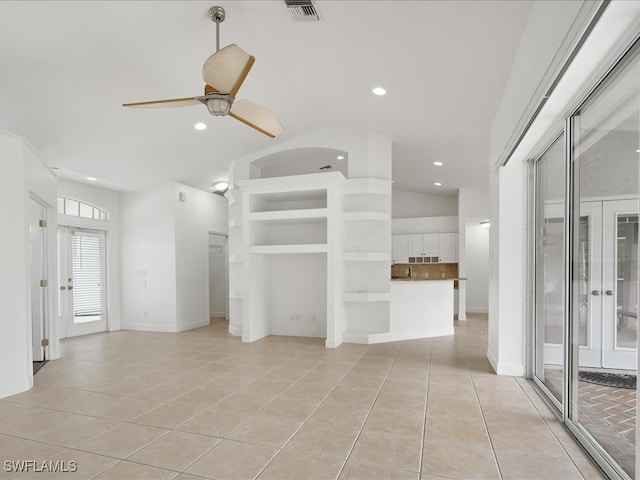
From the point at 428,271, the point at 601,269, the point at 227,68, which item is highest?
the point at 227,68

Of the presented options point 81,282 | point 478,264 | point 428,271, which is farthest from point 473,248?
point 81,282

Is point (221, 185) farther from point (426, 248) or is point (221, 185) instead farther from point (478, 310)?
point (478, 310)

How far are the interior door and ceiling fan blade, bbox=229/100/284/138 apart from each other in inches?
132

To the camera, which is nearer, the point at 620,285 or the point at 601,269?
the point at 620,285

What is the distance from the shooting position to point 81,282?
7.05m

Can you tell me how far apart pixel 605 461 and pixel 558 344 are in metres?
1.16

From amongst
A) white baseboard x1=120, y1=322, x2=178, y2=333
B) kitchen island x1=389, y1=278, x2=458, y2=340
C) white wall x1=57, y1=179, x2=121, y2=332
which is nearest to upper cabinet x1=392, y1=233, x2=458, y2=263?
kitchen island x1=389, y1=278, x2=458, y2=340

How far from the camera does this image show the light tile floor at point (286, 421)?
2.39 m

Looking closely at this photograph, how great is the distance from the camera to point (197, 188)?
817 cm

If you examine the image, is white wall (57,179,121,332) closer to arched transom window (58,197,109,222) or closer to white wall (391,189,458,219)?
arched transom window (58,197,109,222)

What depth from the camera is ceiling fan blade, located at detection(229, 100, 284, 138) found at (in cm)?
342

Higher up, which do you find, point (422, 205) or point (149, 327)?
point (422, 205)

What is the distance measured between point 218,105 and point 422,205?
788 cm

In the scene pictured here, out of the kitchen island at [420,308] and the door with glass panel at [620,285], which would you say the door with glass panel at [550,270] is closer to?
the door with glass panel at [620,285]
